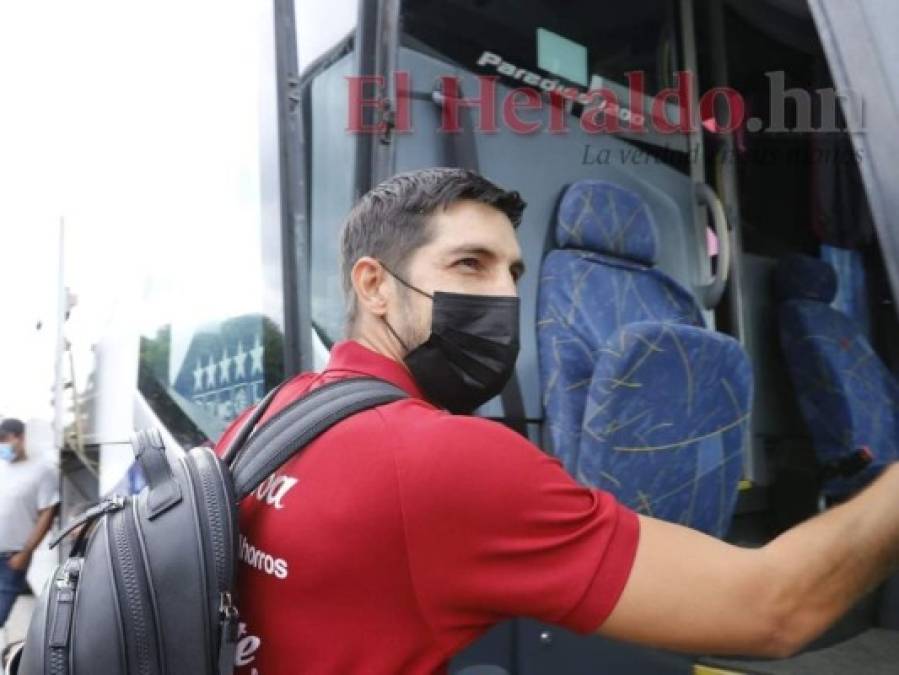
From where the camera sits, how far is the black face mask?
3.66 ft

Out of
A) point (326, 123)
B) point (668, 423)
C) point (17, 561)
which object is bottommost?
point (17, 561)

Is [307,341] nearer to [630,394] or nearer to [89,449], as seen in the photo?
[630,394]

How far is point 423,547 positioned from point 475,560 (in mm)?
52

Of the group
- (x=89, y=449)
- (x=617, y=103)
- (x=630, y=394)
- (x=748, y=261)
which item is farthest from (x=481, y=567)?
(x=748, y=261)

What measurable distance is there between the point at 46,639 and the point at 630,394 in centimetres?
142

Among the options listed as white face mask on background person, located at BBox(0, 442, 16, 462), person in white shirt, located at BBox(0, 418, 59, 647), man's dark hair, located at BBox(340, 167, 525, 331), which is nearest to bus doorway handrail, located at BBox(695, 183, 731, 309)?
man's dark hair, located at BBox(340, 167, 525, 331)

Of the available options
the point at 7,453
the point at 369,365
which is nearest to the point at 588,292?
the point at 369,365

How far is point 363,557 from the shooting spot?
81cm

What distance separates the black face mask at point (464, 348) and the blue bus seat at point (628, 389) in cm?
81

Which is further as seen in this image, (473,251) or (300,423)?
(473,251)

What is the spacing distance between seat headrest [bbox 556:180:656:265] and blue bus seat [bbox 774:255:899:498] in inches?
32.5

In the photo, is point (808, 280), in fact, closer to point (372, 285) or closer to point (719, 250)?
point (719, 250)

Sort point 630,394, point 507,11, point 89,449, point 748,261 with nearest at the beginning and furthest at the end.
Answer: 1. point 630,394
2. point 507,11
3. point 89,449
4. point 748,261

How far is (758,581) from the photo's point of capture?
799mm
